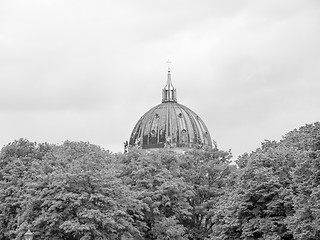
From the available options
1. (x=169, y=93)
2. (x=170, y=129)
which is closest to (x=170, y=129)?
(x=170, y=129)

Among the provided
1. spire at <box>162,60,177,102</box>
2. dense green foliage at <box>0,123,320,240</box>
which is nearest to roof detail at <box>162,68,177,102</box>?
spire at <box>162,60,177,102</box>

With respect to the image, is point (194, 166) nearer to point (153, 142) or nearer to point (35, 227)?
point (35, 227)

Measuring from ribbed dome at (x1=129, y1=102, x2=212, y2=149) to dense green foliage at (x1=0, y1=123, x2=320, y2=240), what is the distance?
10644 centimetres

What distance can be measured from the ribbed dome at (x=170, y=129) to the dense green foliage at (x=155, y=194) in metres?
106

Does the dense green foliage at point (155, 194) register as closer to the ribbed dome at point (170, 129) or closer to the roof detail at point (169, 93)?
the ribbed dome at point (170, 129)

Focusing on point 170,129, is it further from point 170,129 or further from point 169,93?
point 169,93

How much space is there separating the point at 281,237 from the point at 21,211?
21810 mm

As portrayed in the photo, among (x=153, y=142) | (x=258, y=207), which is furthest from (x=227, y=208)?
(x=153, y=142)

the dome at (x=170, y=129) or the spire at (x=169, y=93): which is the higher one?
the spire at (x=169, y=93)

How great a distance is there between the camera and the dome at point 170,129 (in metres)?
185

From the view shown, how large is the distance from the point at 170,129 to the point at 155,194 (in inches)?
4540

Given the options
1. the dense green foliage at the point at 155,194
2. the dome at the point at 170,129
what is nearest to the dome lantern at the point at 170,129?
the dome at the point at 170,129

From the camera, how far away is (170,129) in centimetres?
18588

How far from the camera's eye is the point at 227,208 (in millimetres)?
60469
